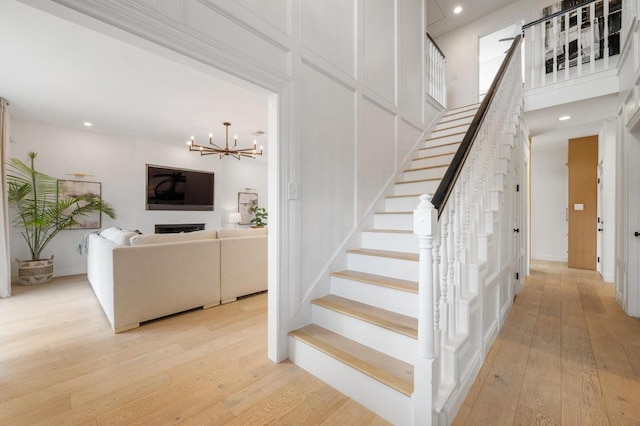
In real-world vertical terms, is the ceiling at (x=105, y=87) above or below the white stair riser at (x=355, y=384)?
above

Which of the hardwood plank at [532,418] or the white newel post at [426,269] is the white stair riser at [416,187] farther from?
the hardwood plank at [532,418]

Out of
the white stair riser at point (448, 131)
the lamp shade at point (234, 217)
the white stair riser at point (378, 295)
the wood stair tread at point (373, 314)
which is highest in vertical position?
the white stair riser at point (448, 131)

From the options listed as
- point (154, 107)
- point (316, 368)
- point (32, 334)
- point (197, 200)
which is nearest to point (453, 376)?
point (316, 368)

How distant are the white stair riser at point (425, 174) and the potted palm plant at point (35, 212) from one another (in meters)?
5.69

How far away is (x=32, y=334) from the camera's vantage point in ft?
7.86

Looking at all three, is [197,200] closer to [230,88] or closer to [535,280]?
[230,88]

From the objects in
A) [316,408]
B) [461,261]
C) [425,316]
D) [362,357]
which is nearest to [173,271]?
[316,408]

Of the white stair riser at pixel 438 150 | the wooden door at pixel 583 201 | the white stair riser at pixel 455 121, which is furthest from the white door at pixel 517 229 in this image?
the wooden door at pixel 583 201

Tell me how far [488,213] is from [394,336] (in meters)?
1.41

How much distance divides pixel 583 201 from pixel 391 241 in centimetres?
519

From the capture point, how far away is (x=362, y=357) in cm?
167

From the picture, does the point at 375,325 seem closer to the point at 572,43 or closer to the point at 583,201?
the point at 572,43

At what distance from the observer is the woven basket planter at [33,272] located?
409cm

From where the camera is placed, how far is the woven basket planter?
13.4 feet
